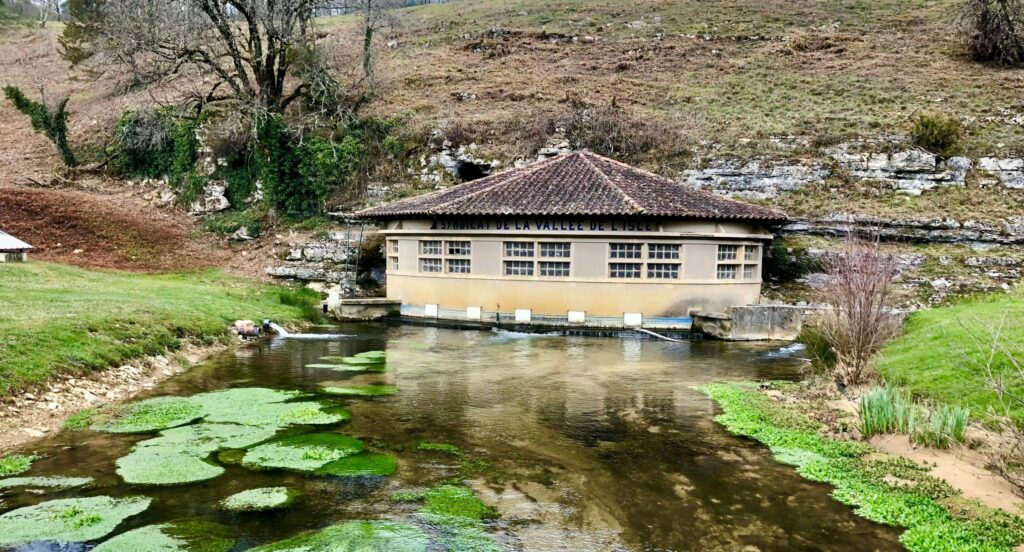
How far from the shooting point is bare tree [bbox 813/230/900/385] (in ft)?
40.2

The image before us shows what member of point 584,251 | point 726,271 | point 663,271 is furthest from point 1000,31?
point 584,251

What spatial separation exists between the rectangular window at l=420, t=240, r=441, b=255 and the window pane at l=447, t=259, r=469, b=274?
2.04ft

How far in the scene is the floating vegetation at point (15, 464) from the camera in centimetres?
766

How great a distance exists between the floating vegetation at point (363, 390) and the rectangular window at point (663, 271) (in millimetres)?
11733

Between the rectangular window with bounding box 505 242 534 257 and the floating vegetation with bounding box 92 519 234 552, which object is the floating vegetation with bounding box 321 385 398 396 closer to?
the floating vegetation with bounding box 92 519 234 552

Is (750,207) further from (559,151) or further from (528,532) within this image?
(528,532)

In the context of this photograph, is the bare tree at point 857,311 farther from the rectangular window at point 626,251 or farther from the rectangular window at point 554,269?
the rectangular window at point 554,269

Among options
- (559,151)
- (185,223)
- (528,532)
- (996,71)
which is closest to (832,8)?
(996,71)

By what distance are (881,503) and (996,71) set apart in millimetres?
42714

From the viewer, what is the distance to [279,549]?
6.01 metres

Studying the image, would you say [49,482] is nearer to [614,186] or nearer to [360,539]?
[360,539]

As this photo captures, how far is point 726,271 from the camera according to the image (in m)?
22.7

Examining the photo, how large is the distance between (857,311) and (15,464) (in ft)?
43.7

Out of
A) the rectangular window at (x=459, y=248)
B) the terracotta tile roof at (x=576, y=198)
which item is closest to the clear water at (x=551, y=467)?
the terracotta tile roof at (x=576, y=198)
